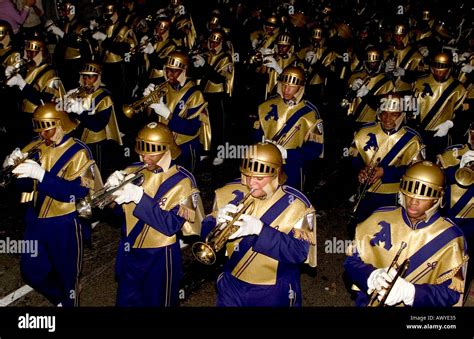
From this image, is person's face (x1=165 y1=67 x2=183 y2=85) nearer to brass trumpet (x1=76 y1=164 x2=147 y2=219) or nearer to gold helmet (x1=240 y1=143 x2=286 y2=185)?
brass trumpet (x1=76 y1=164 x2=147 y2=219)

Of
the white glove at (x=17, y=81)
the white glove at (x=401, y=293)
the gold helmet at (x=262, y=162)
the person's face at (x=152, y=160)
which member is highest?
the white glove at (x=17, y=81)

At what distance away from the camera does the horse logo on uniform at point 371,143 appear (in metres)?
7.71

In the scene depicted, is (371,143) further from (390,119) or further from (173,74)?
(173,74)

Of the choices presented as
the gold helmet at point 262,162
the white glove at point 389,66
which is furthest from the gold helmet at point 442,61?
the gold helmet at point 262,162

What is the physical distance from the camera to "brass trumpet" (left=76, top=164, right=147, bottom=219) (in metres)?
5.32

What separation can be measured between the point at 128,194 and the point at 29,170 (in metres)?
1.35

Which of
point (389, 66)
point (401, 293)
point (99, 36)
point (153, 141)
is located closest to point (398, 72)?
point (389, 66)

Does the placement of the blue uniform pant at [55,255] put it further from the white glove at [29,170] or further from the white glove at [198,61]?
the white glove at [198,61]

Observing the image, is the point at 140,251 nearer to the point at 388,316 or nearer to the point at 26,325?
the point at 26,325

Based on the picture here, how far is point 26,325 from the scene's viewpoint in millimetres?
5102

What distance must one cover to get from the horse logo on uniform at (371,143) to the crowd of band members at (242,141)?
0.06ft

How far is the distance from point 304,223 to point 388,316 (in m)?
1.05

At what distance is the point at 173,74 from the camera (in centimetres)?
890

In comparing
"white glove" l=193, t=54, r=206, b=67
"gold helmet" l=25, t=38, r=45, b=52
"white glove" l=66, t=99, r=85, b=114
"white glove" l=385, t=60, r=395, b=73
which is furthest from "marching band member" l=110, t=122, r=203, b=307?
"white glove" l=385, t=60, r=395, b=73
